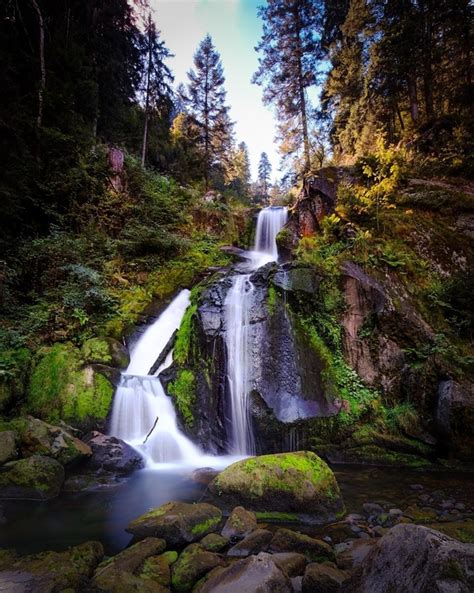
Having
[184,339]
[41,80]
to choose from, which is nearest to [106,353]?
[184,339]

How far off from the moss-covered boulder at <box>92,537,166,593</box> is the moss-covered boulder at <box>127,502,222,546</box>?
154 mm

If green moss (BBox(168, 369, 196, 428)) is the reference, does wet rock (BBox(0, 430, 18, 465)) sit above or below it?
below

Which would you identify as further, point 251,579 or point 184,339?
point 184,339

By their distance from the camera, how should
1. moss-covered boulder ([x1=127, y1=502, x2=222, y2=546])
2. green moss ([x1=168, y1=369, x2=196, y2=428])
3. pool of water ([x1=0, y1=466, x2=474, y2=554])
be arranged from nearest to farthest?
moss-covered boulder ([x1=127, y1=502, x2=222, y2=546]) < pool of water ([x1=0, y1=466, x2=474, y2=554]) < green moss ([x1=168, y1=369, x2=196, y2=428])

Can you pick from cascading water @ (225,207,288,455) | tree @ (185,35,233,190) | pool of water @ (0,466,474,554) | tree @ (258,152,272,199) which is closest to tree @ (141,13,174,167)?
tree @ (185,35,233,190)

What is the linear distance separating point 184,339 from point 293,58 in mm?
20821

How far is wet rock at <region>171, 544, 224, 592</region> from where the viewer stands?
10.2 feet

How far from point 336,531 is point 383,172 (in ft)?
33.5

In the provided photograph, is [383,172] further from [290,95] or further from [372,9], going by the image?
[290,95]

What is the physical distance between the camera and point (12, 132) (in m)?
9.27

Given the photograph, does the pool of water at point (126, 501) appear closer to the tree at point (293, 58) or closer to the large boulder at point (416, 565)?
the large boulder at point (416, 565)

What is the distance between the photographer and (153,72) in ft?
74.2

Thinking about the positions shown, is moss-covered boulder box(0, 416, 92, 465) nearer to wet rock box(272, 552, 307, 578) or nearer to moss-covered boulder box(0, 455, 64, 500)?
moss-covered boulder box(0, 455, 64, 500)

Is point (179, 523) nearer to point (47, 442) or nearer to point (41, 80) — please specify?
point (47, 442)
